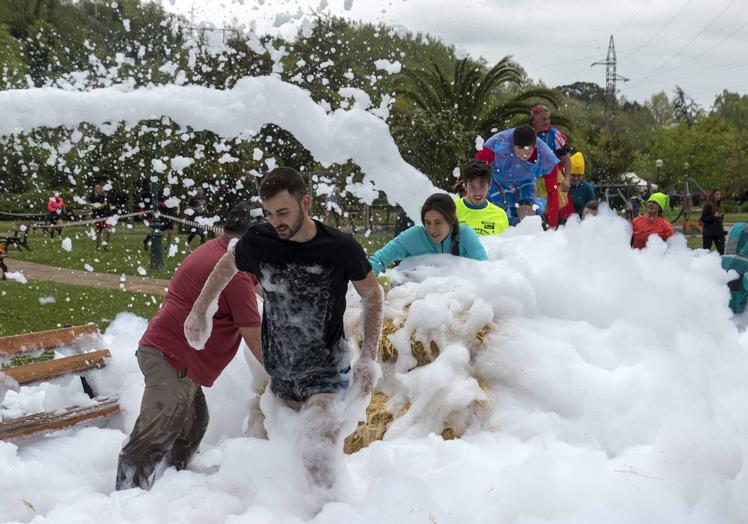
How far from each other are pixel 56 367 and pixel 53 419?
1.78 feet

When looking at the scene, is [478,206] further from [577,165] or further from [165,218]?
[165,218]

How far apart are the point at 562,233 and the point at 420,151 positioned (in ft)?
52.8

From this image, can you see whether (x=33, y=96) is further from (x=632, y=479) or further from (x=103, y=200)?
(x=103, y=200)

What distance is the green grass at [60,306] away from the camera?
8.72 metres

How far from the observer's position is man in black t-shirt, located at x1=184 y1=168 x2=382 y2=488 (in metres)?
3.38

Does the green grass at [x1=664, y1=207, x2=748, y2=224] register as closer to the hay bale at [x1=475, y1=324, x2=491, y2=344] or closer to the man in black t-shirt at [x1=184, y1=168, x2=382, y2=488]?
the hay bale at [x1=475, y1=324, x2=491, y2=344]

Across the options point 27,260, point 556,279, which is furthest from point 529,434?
point 27,260

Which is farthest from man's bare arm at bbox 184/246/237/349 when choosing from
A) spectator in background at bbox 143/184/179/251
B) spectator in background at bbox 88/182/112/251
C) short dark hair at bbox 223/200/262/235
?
spectator in background at bbox 88/182/112/251

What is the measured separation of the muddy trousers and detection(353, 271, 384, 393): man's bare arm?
960mm

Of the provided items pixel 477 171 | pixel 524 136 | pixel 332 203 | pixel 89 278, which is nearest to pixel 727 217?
pixel 332 203

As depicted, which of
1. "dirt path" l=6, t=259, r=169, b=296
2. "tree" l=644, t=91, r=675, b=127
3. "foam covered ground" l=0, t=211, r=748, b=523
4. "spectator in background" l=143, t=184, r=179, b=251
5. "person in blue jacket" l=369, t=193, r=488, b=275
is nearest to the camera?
"foam covered ground" l=0, t=211, r=748, b=523

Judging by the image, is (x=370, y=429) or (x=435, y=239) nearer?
(x=370, y=429)

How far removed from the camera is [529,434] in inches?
163

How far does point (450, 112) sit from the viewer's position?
2195cm
